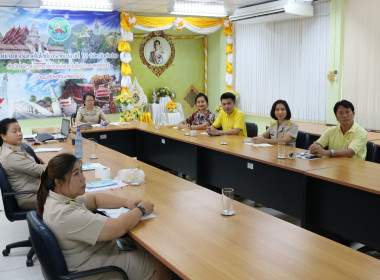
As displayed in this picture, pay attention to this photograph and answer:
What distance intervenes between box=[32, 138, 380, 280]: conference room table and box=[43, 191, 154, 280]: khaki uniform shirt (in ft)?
0.49

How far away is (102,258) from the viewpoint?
2299 mm

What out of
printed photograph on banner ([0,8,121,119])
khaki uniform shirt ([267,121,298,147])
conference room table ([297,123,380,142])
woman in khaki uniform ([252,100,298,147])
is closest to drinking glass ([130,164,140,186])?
woman in khaki uniform ([252,100,298,147])

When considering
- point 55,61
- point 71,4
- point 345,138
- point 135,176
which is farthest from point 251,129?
point 55,61

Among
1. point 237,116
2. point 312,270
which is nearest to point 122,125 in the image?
point 237,116

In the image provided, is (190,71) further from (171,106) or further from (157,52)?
(171,106)

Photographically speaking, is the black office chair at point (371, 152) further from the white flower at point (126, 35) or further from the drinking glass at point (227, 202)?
the white flower at point (126, 35)

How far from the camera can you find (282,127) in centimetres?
506

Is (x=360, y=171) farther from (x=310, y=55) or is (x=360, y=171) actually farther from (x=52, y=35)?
(x=52, y=35)

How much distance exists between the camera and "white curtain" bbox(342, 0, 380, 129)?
6.48 metres

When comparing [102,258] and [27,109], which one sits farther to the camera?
[27,109]

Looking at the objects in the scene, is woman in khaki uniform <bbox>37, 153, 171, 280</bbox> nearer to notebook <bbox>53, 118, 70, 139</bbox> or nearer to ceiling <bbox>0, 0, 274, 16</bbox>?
notebook <bbox>53, 118, 70, 139</bbox>

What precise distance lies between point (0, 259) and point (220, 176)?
2444 mm

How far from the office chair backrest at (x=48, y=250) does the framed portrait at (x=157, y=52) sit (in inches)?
313

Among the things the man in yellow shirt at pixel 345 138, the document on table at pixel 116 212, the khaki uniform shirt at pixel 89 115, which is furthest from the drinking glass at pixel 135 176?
the khaki uniform shirt at pixel 89 115
